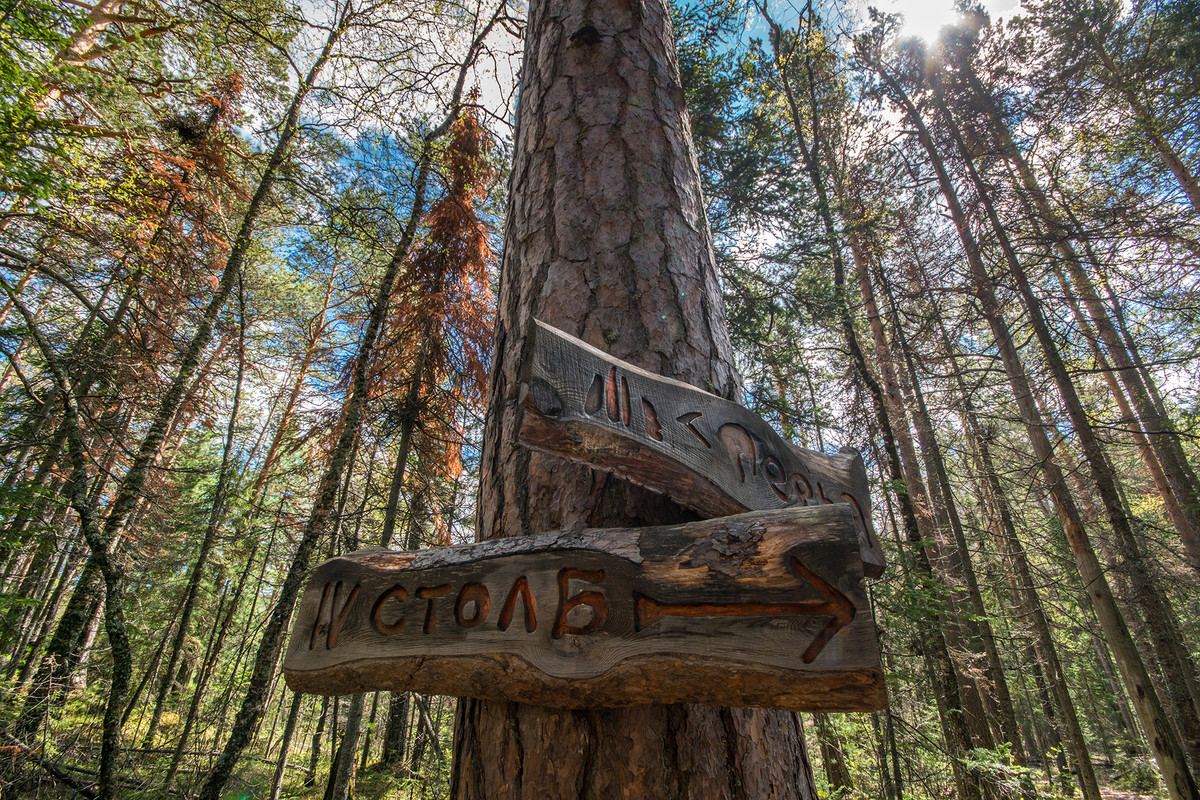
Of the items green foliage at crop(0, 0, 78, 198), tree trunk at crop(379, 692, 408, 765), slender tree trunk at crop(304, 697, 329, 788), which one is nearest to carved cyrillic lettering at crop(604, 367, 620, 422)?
green foliage at crop(0, 0, 78, 198)

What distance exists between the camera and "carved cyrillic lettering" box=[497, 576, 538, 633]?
87 centimetres

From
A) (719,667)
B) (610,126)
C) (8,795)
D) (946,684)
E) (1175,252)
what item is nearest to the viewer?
(719,667)

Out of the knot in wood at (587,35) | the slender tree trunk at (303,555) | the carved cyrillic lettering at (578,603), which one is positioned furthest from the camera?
the slender tree trunk at (303,555)

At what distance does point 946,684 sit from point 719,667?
6.70m

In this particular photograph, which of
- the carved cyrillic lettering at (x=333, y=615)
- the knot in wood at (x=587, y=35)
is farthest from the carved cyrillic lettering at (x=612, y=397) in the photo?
the knot in wood at (x=587, y=35)

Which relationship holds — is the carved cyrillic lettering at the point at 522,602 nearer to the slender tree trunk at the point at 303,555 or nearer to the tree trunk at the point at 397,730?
the slender tree trunk at the point at 303,555

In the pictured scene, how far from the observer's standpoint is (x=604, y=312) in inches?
51.1

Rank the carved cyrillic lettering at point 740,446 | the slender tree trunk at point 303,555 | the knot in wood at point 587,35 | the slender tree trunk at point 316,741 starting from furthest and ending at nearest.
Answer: the slender tree trunk at point 316,741 < the slender tree trunk at point 303,555 < the knot in wood at point 587,35 < the carved cyrillic lettering at point 740,446

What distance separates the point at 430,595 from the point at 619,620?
0.40 metres

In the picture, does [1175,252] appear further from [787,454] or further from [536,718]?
[536,718]

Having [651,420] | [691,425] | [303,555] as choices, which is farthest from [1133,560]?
[303,555]

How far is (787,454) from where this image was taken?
1185mm

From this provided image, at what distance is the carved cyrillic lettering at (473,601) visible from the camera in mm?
907

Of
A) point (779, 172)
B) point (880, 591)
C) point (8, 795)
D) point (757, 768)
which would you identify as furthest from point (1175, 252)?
point (8, 795)
